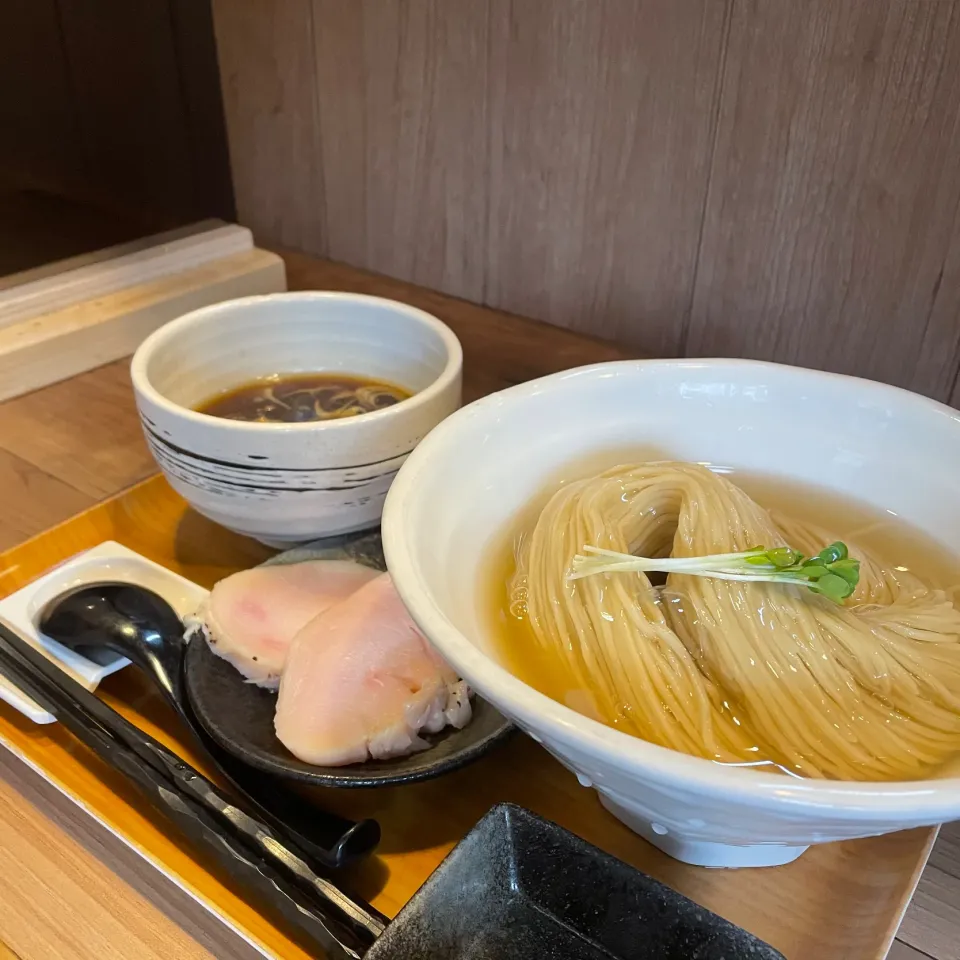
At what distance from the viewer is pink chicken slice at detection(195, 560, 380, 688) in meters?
0.65

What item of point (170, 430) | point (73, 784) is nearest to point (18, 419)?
point (170, 430)

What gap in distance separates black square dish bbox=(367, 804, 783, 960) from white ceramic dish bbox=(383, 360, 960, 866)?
0.14ft

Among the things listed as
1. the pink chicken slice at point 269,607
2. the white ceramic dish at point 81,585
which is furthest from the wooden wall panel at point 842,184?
the white ceramic dish at point 81,585

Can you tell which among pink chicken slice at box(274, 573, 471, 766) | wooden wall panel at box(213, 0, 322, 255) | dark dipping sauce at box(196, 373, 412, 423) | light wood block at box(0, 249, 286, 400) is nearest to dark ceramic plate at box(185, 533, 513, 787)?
pink chicken slice at box(274, 573, 471, 766)

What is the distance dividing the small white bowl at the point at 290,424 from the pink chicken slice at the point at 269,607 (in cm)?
4

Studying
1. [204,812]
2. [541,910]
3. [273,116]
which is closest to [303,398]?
[204,812]

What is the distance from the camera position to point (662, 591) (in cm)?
59

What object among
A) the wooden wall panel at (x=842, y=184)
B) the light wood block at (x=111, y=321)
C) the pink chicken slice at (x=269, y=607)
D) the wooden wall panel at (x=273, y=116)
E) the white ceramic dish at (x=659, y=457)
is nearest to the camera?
the white ceramic dish at (x=659, y=457)

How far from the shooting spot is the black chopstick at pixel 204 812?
0.50 meters

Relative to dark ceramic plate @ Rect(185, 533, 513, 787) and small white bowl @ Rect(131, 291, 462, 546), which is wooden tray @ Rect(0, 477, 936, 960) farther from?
small white bowl @ Rect(131, 291, 462, 546)

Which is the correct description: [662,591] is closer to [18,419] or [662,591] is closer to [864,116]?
[864,116]

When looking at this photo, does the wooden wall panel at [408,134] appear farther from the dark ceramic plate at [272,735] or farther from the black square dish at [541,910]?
the black square dish at [541,910]

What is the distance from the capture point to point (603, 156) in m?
1.02

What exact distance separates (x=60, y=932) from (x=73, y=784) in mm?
98
